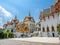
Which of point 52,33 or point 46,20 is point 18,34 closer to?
point 46,20

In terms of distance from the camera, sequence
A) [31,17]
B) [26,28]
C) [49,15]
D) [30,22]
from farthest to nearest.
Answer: [31,17] → [30,22] → [26,28] → [49,15]

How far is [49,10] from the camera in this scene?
5338 cm

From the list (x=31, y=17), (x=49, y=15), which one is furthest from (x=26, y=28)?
(x=49, y=15)

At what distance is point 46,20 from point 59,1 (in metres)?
13.9

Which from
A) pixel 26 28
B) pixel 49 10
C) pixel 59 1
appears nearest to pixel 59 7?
pixel 59 1

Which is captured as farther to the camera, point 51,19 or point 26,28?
point 26,28

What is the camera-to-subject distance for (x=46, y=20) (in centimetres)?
5331

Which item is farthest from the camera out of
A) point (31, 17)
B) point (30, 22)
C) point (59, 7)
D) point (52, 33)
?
point (31, 17)

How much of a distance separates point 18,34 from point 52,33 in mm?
19480

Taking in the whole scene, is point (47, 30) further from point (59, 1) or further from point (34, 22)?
point (34, 22)

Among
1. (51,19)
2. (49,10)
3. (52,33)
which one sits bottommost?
(52,33)

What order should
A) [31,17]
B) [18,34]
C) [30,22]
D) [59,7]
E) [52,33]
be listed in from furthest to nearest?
[31,17]
[30,22]
[18,34]
[52,33]
[59,7]

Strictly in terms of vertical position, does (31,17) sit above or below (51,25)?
above

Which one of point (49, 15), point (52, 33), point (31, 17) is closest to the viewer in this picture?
point (52, 33)
